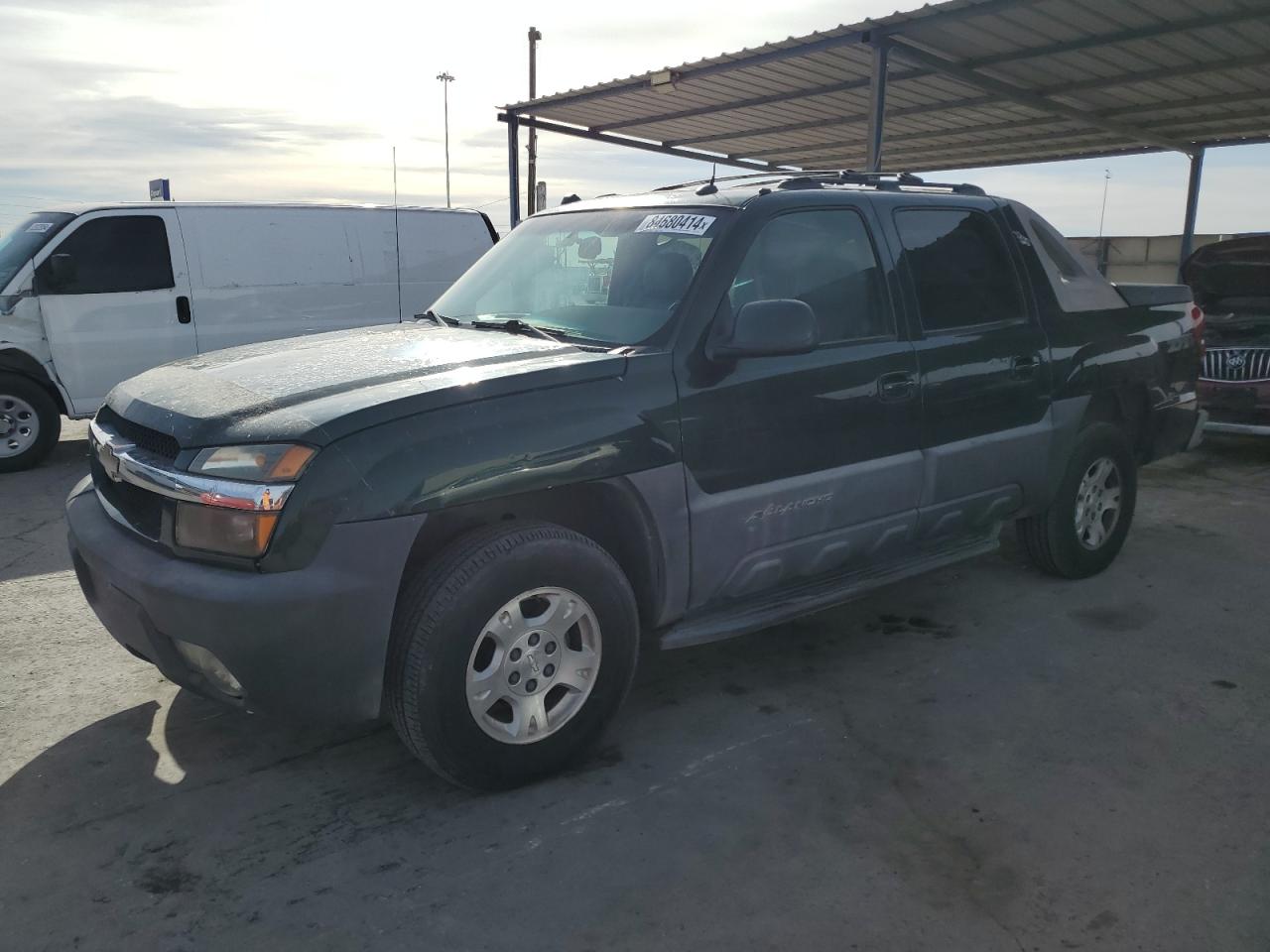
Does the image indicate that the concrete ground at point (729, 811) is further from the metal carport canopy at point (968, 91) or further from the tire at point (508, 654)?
the metal carport canopy at point (968, 91)

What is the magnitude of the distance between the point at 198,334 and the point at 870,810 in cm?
742

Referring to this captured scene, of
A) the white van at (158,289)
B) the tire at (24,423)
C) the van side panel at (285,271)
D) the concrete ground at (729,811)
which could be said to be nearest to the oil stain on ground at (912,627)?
the concrete ground at (729,811)

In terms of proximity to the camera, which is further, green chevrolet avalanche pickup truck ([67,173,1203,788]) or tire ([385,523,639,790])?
tire ([385,523,639,790])

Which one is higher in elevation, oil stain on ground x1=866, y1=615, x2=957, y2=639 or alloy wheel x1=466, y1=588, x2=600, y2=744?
alloy wheel x1=466, y1=588, x2=600, y2=744

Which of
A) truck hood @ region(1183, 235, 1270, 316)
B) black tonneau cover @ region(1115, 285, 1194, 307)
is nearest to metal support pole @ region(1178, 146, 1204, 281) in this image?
truck hood @ region(1183, 235, 1270, 316)

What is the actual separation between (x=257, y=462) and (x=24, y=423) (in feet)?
21.4

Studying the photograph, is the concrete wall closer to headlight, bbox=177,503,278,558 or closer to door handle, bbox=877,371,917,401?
door handle, bbox=877,371,917,401

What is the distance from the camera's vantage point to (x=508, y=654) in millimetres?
2889

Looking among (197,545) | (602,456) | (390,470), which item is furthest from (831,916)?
(197,545)

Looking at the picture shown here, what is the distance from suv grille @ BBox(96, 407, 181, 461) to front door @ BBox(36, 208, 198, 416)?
5327 mm

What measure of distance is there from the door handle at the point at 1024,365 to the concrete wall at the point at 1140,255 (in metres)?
16.3

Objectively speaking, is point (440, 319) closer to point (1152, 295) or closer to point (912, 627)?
point (912, 627)

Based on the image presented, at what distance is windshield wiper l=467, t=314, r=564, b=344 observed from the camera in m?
3.53

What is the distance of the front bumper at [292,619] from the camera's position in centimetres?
255
